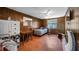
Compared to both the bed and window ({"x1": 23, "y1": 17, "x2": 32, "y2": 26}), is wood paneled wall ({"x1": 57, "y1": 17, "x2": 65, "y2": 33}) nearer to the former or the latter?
the bed

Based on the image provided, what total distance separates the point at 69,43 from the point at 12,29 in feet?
3.86

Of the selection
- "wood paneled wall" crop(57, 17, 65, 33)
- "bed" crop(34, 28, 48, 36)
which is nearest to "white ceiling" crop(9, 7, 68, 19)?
"wood paneled wall" crop(57, 17, 65, 33)

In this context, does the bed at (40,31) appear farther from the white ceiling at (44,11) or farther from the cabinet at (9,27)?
the cabinet at (9,27)

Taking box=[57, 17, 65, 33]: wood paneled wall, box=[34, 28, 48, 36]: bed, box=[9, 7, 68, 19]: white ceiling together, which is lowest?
box=[34, 28, 48, 36]: bed

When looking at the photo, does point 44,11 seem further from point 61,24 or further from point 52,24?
point 61,24

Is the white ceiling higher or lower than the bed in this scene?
higher

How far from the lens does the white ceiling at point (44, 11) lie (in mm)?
2122

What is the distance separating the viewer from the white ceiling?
2.12 metres

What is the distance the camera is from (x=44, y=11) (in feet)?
7.13

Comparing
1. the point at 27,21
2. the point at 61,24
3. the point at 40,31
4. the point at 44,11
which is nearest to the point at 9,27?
the point at 27,21
